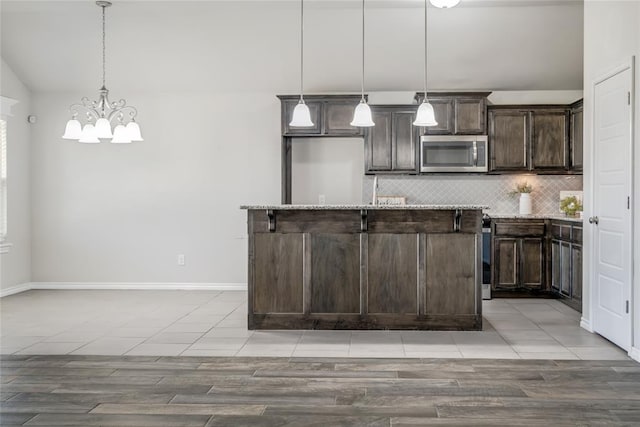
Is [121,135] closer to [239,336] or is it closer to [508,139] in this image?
[239,336]

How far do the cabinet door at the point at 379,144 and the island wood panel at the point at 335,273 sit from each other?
215cm

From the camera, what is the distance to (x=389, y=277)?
4.69 m

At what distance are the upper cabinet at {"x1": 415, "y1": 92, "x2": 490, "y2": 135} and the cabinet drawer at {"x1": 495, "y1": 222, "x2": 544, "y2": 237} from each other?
112 centimetres

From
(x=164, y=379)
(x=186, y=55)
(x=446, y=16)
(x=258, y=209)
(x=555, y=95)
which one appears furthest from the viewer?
(x=555, y=95)

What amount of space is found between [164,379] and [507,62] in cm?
512

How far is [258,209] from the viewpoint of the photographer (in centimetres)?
464

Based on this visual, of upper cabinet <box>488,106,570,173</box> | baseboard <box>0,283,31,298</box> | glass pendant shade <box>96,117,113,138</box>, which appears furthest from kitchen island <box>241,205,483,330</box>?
baseboard <box>0,283,31,298</box>

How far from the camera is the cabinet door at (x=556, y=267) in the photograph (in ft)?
19.6

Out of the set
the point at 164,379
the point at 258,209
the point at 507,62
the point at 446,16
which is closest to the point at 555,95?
the point at 507,62

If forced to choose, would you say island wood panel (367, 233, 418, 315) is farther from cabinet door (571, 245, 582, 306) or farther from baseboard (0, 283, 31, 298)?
baseboard (0, 283, 31, 298)

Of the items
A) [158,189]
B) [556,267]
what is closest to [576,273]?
[556,267]

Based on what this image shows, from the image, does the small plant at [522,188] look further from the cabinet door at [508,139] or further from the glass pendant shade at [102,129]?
the glass pendant shade at [102,129]

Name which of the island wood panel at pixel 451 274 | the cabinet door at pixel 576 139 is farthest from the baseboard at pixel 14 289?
the cabinet door at pixel 576 139

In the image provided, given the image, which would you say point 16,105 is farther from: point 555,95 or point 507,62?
point 555,95
